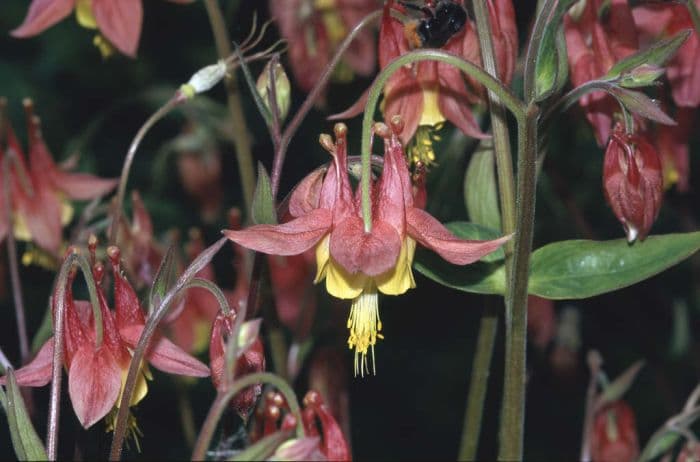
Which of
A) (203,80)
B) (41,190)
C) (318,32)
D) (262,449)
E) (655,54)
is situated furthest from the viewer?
(318,32)

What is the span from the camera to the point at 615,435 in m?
1.77

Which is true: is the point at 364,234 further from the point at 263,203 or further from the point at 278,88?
the point at 278,88

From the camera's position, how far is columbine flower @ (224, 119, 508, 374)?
1166mm

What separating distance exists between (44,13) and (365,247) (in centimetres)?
76

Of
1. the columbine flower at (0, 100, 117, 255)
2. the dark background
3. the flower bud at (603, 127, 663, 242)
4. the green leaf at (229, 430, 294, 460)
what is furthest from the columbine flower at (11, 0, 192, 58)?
the green leaf at (229, 430, 294, 460)

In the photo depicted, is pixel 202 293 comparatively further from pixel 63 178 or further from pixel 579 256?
pixel 579 256

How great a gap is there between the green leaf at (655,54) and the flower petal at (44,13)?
2.69 ft

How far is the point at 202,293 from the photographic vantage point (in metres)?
2.09

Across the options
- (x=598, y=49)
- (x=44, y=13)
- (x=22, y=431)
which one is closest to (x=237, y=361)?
(x=22, y=431)

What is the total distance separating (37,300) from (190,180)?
1.26 feet

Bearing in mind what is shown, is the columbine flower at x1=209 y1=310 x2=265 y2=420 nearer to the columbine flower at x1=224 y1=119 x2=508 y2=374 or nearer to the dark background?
the columbine flower at x1=224 y1=119 x2=508 y2=374

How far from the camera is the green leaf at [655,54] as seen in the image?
48.9 inches

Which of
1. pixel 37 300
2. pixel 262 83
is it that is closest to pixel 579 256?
pixel 262 83

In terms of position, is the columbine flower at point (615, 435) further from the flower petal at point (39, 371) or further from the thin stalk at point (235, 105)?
the flower petal at point (39, 371)
